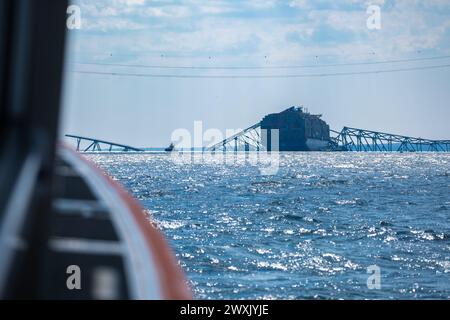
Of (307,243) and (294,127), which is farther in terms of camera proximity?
(294,127)

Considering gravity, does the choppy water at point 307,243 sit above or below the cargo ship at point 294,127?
below

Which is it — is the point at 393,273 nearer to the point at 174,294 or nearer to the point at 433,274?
the point at 433,274

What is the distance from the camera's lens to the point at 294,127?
128250 millimetres

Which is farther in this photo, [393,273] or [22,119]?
[393,273]

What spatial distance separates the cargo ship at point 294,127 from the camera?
12631 centimetres

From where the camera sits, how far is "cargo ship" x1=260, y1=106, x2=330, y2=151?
126 m

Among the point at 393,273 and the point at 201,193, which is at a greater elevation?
the point at 201,193

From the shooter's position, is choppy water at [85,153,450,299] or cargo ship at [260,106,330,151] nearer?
choppy water at [85,153,450,299]

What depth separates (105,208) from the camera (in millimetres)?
3510

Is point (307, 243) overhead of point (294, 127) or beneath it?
beneath

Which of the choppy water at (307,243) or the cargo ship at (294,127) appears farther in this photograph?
the cargo ship at (294,127)

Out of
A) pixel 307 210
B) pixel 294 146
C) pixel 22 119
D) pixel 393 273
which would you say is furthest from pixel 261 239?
pixel 294 146

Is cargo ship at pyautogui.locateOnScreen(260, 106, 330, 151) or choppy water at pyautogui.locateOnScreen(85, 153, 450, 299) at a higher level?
cargo ship at pyautogui.locateOnScreen(260, 106, 330, 151)
